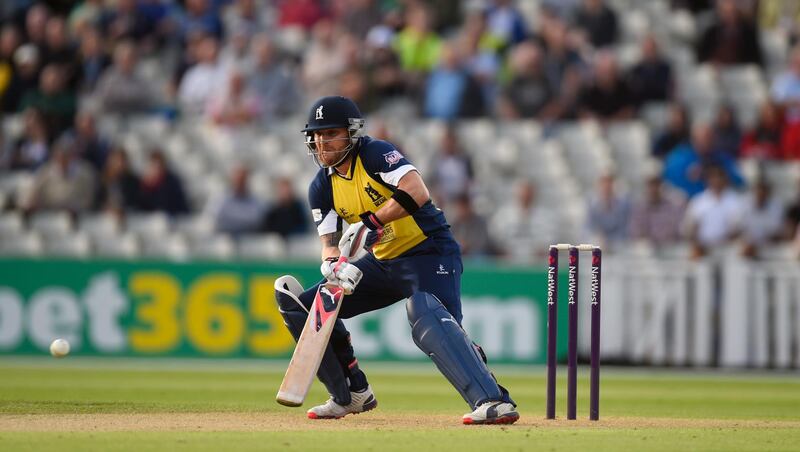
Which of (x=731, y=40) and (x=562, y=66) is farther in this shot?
(x=731, y=40)

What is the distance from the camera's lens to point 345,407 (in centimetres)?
927

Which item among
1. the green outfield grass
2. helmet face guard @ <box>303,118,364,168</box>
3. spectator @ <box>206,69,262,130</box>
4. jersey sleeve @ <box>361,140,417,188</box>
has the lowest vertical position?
the green outfield grass

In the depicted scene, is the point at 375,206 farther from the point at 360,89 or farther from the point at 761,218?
the point at 360,89

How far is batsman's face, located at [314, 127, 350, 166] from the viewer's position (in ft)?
29.0

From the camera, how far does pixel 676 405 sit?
1131 cm

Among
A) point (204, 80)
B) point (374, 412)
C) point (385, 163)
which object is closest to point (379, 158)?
point (385, 163)

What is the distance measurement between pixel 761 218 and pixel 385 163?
8.76 m

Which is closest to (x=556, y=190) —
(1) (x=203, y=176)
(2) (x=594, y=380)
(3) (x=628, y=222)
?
(3) (x=628, y=222)

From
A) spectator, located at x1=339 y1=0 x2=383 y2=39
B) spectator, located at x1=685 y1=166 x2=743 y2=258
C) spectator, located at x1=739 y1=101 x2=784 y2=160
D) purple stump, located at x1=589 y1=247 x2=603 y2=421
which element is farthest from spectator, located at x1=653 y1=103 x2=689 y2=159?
purple stump, located at x1=589 y1=247 x2=603 y2=421

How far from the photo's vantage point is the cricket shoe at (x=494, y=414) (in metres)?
8.46

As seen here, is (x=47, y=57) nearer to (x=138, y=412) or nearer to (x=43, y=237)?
(x=43, y=237)

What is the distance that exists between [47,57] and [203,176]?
126 inches

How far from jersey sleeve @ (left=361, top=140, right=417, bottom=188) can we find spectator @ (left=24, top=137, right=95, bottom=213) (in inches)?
378

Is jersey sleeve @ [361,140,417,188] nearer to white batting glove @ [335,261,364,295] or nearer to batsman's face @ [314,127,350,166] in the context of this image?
batsman's face @ [314,127,350,166]
